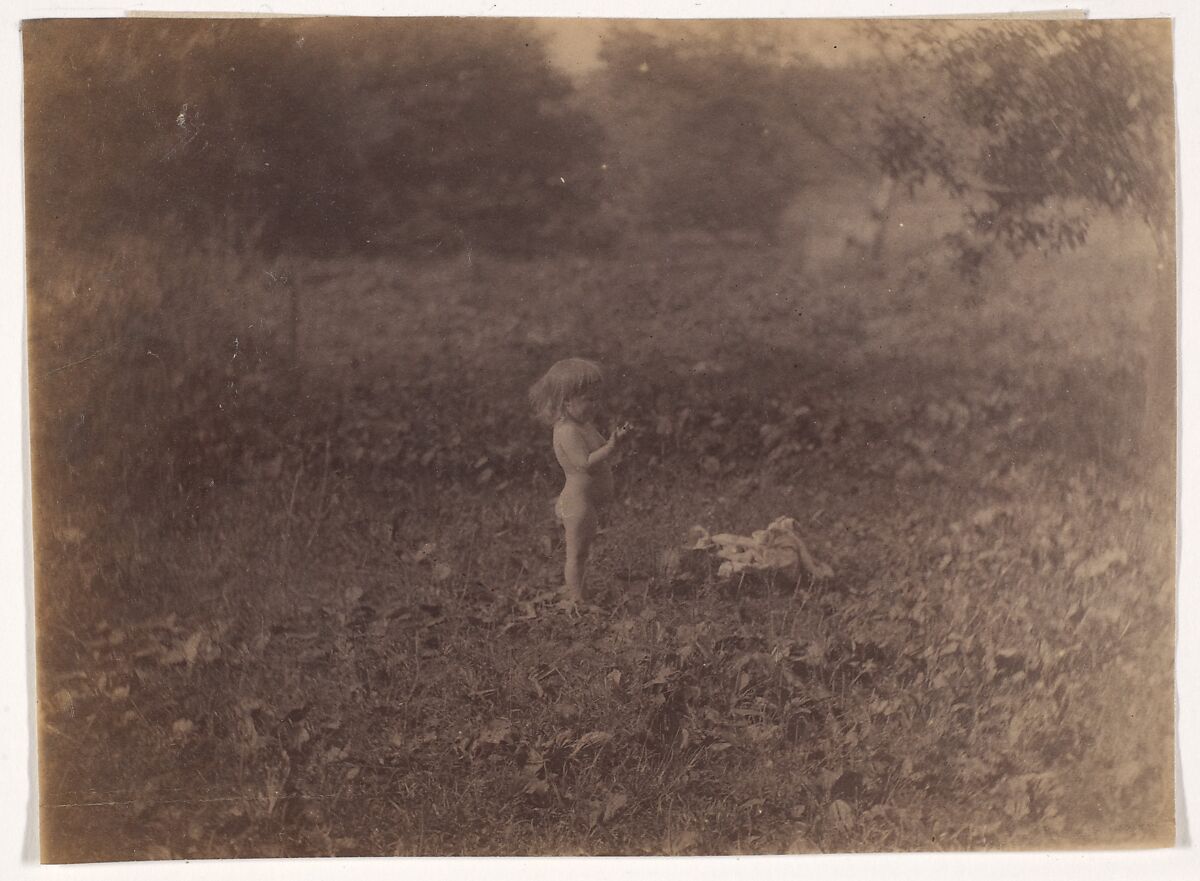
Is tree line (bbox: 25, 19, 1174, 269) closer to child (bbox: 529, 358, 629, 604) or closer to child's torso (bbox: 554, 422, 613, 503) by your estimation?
child (bbox: 529, 358, 629, 604)

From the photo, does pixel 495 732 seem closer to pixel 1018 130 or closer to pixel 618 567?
pixel 618 567

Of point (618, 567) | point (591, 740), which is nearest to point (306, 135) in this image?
point (618, 567)

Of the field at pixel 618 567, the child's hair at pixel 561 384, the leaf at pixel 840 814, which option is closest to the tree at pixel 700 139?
the field at pixel 618 567

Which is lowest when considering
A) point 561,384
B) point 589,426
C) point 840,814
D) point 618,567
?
point 840,814

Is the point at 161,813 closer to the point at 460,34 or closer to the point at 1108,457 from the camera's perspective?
the point at 460,34

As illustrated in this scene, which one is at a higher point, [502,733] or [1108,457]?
[1108,457]

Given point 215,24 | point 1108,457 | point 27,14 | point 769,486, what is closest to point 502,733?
point 769,486
